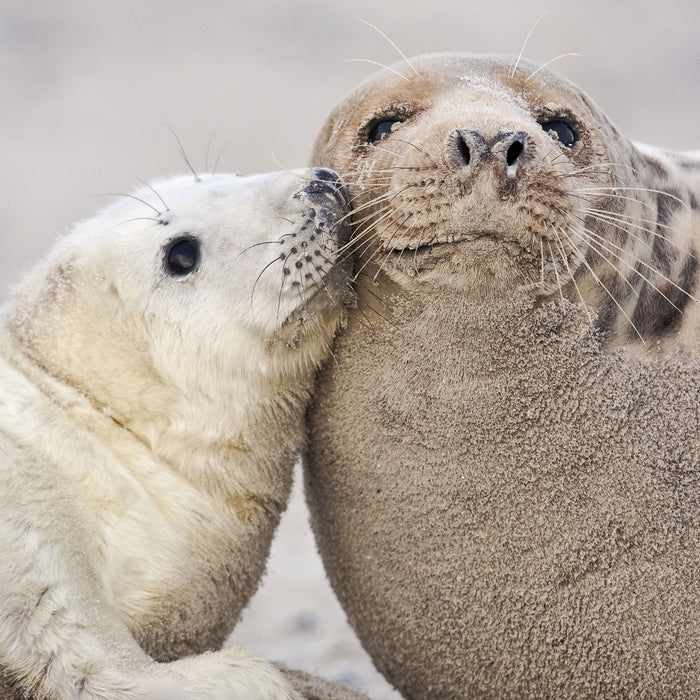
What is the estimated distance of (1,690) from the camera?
252 centimetres

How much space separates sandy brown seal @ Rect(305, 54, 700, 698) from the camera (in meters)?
2.56

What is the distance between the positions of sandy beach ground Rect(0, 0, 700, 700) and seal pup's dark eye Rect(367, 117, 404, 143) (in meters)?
8.68

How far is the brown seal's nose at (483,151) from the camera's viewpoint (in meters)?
2.31

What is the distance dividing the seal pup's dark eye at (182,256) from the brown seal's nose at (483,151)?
3.27ft

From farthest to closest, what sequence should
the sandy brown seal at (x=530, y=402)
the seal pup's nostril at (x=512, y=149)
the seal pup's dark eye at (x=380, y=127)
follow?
the seal pup's dark eye at (x=380, y=127) → the sandy brown seal at (x=530, y=402) → the seal pup's nostril at (x=512, y=149)

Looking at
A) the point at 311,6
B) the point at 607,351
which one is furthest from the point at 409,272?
the point at 311,6

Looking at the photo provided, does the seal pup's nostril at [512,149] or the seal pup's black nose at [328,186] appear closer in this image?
the seal pup's nostril at [512,149]

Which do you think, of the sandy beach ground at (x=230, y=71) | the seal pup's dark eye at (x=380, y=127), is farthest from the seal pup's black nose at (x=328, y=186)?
the sandy beach ground at (x=230, y=71)

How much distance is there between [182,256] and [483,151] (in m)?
1.11

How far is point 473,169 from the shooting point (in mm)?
2324

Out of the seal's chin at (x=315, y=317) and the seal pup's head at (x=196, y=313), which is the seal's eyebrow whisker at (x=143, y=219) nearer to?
the seal pup's head at (x=196, y=313)

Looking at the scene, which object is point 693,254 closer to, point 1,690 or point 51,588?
point 51,588

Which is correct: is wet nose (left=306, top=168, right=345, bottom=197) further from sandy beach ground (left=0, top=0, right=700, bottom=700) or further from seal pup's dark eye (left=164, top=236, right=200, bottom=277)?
sandy beach ground (left=0, top=0, right=700, bottom=700)

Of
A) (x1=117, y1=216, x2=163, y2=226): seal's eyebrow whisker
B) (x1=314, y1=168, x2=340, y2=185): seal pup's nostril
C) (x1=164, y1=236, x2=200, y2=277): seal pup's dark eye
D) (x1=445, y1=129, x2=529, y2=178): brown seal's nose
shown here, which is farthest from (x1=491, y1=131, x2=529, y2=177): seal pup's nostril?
(x1=117, y1=216, x2=163, y2=226): seal's eyebrow whisker
